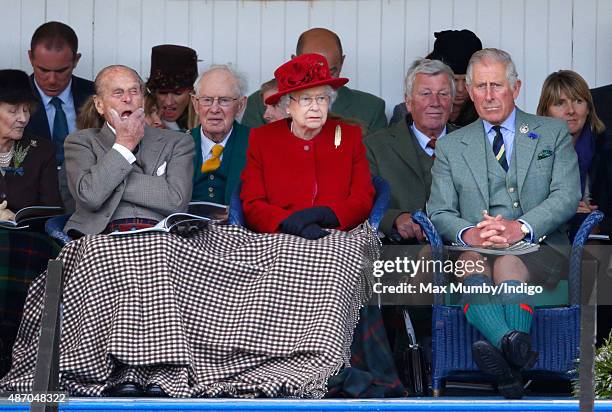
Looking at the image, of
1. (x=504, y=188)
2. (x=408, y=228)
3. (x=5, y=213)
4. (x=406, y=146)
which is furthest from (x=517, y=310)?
(x=5, y=213)

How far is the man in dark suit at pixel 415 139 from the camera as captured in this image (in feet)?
22.5

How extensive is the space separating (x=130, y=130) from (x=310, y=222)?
3.04 ft

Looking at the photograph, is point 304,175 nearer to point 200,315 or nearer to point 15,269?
point 200,315

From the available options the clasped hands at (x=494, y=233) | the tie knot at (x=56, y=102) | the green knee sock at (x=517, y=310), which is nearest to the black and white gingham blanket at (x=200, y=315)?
the clasped hands at (x=494, y=233)

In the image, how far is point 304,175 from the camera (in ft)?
20.5

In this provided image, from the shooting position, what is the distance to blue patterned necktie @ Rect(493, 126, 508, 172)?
627 centimetres

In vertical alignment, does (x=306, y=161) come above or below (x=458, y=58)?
below

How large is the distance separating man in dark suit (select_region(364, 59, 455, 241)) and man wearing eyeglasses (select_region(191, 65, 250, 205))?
641 mm

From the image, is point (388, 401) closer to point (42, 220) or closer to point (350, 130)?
point (350, 130)

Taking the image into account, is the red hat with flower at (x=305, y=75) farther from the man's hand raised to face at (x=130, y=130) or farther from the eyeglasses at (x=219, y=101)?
the eyeglasses at (x=219, y=101)

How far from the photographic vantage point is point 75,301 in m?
5.69

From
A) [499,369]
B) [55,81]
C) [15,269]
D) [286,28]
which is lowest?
[499,369]

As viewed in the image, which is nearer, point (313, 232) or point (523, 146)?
point (313, 232)

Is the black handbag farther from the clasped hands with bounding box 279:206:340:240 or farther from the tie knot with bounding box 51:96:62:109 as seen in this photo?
the tie knot with bounding box 51:96:62:109
